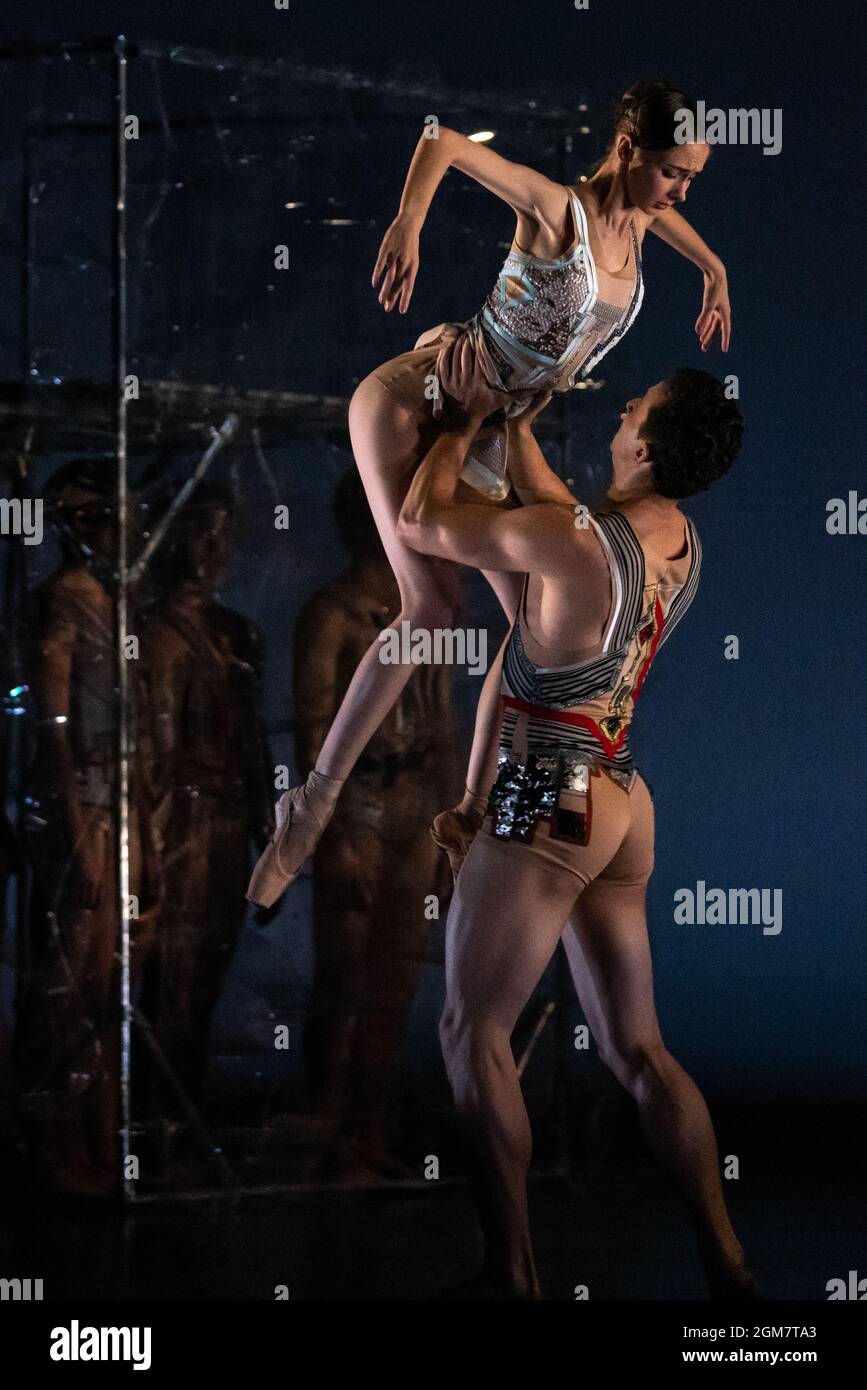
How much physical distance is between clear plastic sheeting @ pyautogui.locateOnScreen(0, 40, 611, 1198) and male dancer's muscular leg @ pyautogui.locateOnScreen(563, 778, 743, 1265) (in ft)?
1.91

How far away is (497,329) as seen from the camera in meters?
4.32

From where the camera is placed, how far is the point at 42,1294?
15.4 ft

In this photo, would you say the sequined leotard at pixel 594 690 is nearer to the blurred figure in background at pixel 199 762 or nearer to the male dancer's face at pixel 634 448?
the male dancer's face at pixel 634 448

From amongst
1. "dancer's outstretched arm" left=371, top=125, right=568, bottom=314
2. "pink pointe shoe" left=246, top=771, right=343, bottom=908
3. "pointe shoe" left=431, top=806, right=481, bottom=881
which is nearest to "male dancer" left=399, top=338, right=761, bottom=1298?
"pointe shoe" left=431, top=806, right=481, bottom=881

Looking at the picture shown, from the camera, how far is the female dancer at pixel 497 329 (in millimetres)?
4211

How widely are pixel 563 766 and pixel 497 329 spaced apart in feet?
3.25

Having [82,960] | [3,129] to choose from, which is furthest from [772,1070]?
[3,129]

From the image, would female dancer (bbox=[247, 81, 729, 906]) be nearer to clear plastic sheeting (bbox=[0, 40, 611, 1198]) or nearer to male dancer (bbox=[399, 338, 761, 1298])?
male dancer (bbox=[399, 338, 761, 1298])

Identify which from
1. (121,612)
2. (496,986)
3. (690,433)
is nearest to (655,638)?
(690,433)

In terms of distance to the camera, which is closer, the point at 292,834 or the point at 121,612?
the point at 292,834

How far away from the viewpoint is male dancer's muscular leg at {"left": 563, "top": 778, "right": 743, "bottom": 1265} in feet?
14.6

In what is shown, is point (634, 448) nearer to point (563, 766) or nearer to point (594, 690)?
point (594, 690)

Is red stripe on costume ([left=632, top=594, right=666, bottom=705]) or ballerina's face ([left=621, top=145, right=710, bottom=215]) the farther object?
red stripe on costume ([left=632, top=594, right=666, bottom=705])
